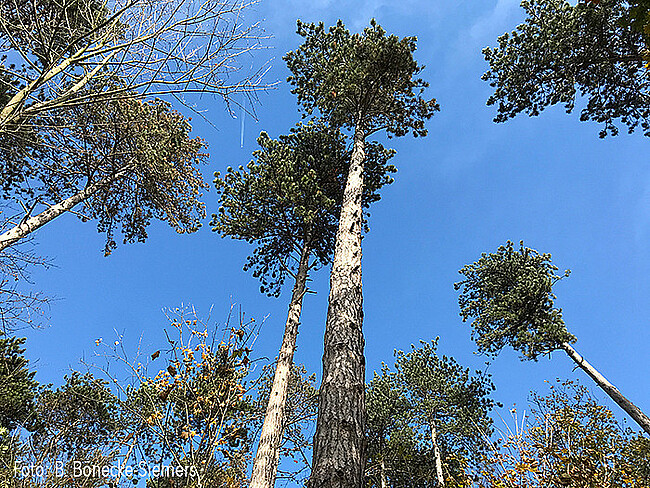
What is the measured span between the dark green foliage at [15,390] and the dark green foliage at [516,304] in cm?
1437

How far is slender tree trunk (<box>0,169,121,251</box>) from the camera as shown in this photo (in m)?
7.88

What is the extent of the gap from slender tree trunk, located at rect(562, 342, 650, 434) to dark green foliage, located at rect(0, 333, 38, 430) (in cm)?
1604

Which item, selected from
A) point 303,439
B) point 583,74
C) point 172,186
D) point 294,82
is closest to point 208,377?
point 303,439

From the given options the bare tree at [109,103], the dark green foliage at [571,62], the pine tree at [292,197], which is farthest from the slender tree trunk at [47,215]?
the dark green foliage at [571,62]

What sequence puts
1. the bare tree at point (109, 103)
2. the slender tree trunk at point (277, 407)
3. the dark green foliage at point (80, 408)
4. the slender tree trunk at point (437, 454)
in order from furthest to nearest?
the slender tree trunk at point (437, 454)
the dark green foliage at point (80, 408)
the slender tree trunk at point (277, 407)
the bare tree at point (109, 103)

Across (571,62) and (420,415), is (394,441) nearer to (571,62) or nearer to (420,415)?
(420,415)

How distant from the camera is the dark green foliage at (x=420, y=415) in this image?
627 inches

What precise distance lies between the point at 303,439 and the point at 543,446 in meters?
5.77

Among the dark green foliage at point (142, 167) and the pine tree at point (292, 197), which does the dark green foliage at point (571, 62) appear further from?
the dark green foliage at point (142, 167)

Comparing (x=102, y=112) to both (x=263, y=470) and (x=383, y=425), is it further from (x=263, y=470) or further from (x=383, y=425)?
(x=383, y=425)

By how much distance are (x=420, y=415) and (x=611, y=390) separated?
24.9 ft

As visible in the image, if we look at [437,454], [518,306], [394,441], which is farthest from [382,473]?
[518,306]

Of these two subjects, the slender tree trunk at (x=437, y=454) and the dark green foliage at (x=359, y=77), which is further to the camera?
the slender tree trunk at (x=437, y=454)

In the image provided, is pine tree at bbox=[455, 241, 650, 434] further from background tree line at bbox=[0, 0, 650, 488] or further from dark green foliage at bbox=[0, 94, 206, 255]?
dark green foliage at bbox=[0, 94, 206, 255]
